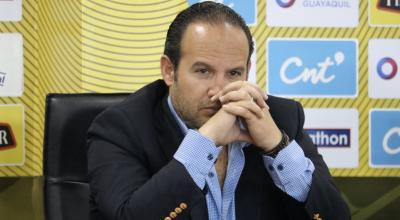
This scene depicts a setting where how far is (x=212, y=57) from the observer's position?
5.01ft

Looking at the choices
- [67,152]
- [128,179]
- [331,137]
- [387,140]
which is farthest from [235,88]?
[387,140]

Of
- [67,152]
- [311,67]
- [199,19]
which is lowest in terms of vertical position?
[67,152]

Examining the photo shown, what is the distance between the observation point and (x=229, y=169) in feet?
5.19

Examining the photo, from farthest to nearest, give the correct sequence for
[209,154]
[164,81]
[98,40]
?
[98,40], [164,81], [209,154]

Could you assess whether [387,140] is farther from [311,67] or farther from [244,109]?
[244,109]

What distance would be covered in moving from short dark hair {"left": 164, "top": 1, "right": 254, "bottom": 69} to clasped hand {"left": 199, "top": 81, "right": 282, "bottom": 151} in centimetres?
14

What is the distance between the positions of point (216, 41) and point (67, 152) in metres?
0.60

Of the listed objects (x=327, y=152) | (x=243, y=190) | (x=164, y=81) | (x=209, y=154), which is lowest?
(x=327, y=152)

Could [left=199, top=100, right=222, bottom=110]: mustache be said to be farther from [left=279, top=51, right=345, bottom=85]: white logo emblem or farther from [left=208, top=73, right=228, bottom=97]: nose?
[left=279, top=51, right=345, bottom=85]: white logo emblem

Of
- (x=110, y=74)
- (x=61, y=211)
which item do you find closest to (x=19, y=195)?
(x=110, y=74)

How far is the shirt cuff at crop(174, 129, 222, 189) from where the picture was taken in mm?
1416

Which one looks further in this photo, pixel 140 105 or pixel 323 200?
pixel 140 105

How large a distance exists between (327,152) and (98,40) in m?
1.23

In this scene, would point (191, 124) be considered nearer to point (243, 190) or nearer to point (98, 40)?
point (243, 190)
